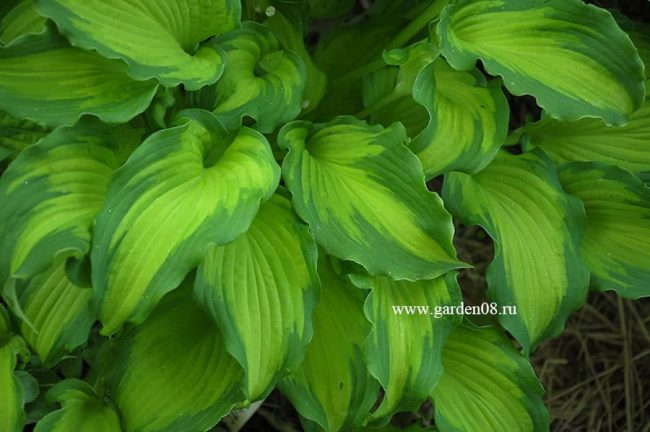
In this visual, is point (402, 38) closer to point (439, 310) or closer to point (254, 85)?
point (254, 85)

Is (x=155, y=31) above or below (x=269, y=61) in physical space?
above

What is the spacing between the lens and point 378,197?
1.05 m

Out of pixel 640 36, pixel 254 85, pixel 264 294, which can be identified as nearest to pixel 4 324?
pixel 264 294

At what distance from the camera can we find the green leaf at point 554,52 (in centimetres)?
107

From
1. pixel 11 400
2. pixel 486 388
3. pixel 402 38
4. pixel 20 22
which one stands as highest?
pixel 20 22

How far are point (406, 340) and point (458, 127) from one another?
0.99 feet

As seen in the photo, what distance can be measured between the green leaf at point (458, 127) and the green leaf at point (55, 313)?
50 cm

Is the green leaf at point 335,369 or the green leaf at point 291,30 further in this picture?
the green leaf at point 291,30

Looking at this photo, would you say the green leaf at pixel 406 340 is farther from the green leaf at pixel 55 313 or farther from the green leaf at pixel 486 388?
the green leaf at pixel 55 313

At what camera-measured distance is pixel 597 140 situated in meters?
1.29

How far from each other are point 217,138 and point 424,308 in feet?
1.21

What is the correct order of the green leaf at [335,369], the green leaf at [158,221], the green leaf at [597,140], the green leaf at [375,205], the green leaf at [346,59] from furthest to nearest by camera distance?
the green leaf at [346,59] < the green leaf at [597,140] < the green leaf at [335,369] < the green leaf at [375,205] < the green leaf at [158,221]

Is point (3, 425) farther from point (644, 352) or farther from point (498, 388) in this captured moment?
point (644, 352)

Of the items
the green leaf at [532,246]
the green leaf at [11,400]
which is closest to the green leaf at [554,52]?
the green leaf at [532,246]
